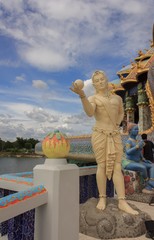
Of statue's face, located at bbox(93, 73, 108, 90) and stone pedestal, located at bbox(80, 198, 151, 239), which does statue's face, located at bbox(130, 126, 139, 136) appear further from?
stone pedestal, located at bbox(80, 198, 151, 239)

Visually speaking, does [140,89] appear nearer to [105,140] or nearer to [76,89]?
[105,140]

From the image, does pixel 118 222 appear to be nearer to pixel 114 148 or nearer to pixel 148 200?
pixel 114 148

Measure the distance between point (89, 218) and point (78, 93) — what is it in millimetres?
1823

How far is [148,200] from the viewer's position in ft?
17.6

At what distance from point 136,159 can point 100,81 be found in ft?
8.42

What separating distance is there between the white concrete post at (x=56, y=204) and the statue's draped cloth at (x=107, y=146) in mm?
1607

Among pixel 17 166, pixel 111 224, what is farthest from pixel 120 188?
pixel 17 166

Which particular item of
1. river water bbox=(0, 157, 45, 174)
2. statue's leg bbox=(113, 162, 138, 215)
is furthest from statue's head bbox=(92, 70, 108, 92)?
river water bbox=(0, 157, 45, 174)

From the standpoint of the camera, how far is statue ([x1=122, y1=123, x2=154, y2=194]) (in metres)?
5.61

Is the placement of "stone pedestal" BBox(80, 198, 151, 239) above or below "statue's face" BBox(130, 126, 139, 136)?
below

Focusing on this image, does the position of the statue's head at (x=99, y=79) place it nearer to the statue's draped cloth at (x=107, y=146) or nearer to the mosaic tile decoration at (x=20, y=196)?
the statue's draped cloth at (x=107, y=146)

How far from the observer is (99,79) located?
4074 mm

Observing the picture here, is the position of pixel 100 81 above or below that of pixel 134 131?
above

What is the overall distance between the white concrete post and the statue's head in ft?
6.66
